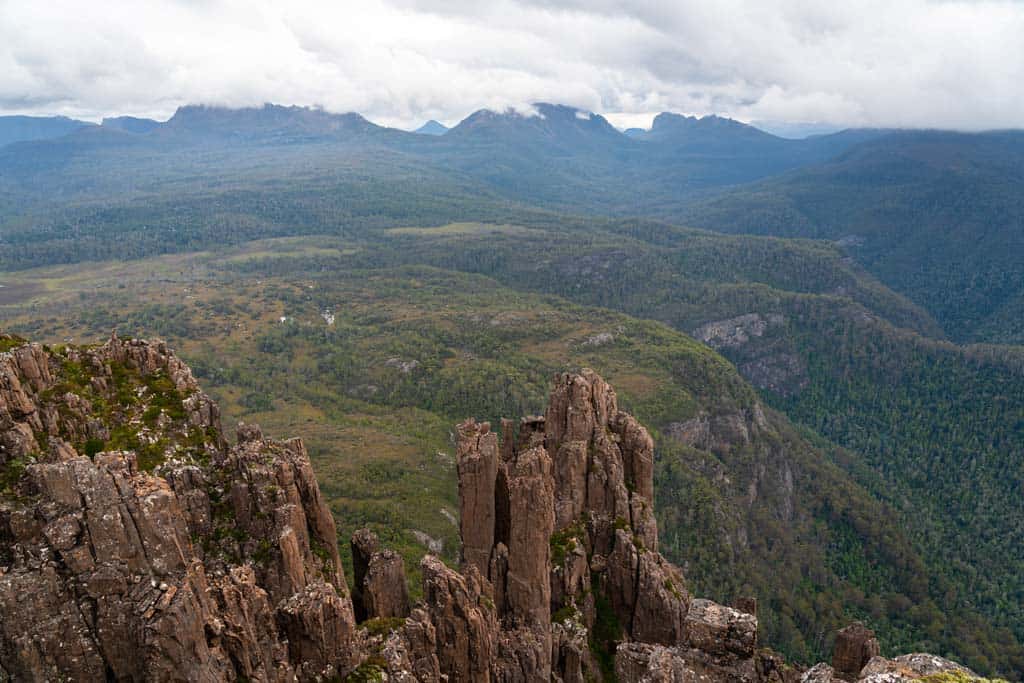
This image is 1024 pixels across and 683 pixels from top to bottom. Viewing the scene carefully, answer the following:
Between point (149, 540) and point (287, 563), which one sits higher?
point (149, 540)

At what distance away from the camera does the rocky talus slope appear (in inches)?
925

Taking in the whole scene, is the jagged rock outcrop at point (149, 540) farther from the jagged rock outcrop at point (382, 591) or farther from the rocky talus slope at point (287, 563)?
the jagged rock outcrop at point (382, 591)

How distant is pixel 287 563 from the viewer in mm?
33750

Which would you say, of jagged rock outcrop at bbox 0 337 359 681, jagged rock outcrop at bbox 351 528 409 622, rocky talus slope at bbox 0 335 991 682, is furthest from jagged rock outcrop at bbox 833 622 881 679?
jagged rock outcrop at bbox 0 337 359 681

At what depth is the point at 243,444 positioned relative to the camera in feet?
128

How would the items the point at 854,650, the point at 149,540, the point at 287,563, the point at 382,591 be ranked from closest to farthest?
the point at 149,540
the point at 287,563
the point at 382,591
the point at 854,650

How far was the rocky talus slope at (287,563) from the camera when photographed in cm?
2350

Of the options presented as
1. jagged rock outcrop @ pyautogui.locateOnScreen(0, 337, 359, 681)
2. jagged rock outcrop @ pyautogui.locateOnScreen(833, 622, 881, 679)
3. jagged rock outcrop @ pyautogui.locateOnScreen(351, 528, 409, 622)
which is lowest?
jagged rock outcrop @ pyautogui.locateOnScreen(833, 622, 881, 679)

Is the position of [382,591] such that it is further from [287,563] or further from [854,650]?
[854,650]

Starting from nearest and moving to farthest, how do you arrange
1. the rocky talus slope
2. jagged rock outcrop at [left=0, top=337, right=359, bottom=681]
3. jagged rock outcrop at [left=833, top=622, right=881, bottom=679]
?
jagged rock outcrop at [left=0, top=337, right=359, bottom=681] → the rocky talus slope → jagged rock outcrop at [left=833, top=622, right=881, bottom=679]

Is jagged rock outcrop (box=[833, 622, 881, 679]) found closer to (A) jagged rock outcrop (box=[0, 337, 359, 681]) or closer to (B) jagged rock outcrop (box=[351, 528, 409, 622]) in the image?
(B) jagged rock outcrop (box=[351, 528, 409, 622])

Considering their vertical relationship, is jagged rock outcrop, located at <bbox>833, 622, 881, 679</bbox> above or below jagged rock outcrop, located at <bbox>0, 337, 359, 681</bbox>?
below

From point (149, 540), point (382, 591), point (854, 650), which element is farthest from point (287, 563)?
point (854, 650)

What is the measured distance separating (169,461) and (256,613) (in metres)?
12.9
